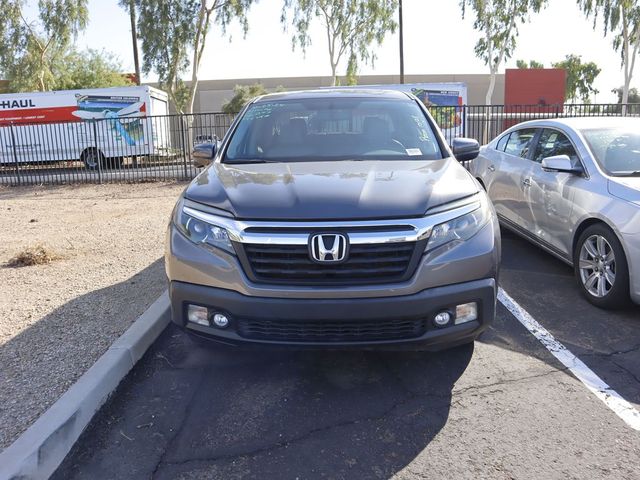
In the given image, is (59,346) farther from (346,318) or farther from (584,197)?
(584,197)

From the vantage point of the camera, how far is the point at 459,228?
121 inches

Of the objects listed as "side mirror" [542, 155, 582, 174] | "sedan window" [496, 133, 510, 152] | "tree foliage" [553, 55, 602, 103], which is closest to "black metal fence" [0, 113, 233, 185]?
"sedan window" [496, 133, 510, 152]

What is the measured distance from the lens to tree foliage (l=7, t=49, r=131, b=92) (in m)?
28.8

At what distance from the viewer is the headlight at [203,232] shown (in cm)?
304

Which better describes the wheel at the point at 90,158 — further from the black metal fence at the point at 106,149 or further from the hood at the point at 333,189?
the hood at the point at 333,189

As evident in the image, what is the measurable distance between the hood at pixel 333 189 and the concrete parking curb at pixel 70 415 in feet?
3.79

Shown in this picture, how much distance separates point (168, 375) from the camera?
3.63m

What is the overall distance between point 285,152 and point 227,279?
151 centimetres

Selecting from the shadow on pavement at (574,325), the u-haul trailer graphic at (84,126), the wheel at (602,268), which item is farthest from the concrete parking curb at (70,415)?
the u-haul trailer graphic at (84,126)

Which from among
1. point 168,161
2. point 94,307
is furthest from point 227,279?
point 168,161

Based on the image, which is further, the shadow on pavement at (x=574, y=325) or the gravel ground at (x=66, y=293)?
the shadow on pavement at (x=574, y=325)

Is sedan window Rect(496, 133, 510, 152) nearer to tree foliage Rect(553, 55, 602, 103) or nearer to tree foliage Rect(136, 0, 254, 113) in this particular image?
tree foliage Rect(136, 0, 254, 113)

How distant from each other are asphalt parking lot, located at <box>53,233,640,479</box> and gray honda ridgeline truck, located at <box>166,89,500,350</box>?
1.45 ft

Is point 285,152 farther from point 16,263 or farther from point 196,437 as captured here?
point 16,263
